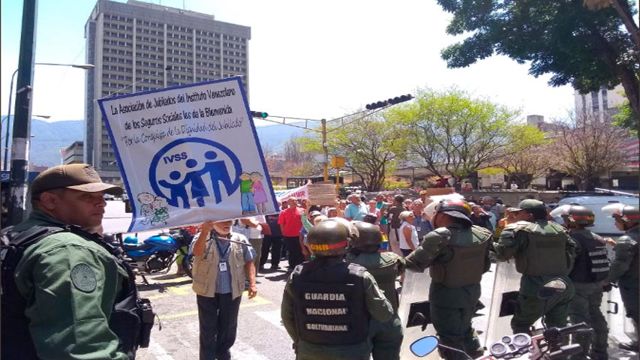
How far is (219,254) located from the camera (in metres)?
4.70

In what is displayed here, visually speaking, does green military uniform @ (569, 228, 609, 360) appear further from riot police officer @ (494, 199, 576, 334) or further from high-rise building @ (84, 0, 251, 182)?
high-rise building @ (84, 0, 251, 182)

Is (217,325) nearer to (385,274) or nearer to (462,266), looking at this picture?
(385,274)

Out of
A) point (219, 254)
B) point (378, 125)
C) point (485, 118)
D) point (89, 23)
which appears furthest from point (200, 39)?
point (219, 254)

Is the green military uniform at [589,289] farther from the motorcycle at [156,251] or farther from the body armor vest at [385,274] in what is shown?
the motorcycle at [156,251]

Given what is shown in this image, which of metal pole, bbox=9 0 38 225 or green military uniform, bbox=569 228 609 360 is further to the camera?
metal pole, bbox=9 0 38 225

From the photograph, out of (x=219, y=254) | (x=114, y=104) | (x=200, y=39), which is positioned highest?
(x=200, y=39)

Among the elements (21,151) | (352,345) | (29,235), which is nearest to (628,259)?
(352,345)

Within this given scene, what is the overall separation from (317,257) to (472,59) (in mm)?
12012

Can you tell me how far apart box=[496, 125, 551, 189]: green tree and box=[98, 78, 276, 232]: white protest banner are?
3340cm

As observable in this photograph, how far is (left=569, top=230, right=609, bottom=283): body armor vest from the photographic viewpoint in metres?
5.01

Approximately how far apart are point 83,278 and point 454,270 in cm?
332

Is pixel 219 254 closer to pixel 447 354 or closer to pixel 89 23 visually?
pixel 447 354

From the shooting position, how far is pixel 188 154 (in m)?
3.89

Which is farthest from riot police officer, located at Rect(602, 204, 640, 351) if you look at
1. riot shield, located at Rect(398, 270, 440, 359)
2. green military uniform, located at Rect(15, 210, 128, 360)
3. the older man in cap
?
green military uniform, located at Rect(15, 210, 128, 360)
